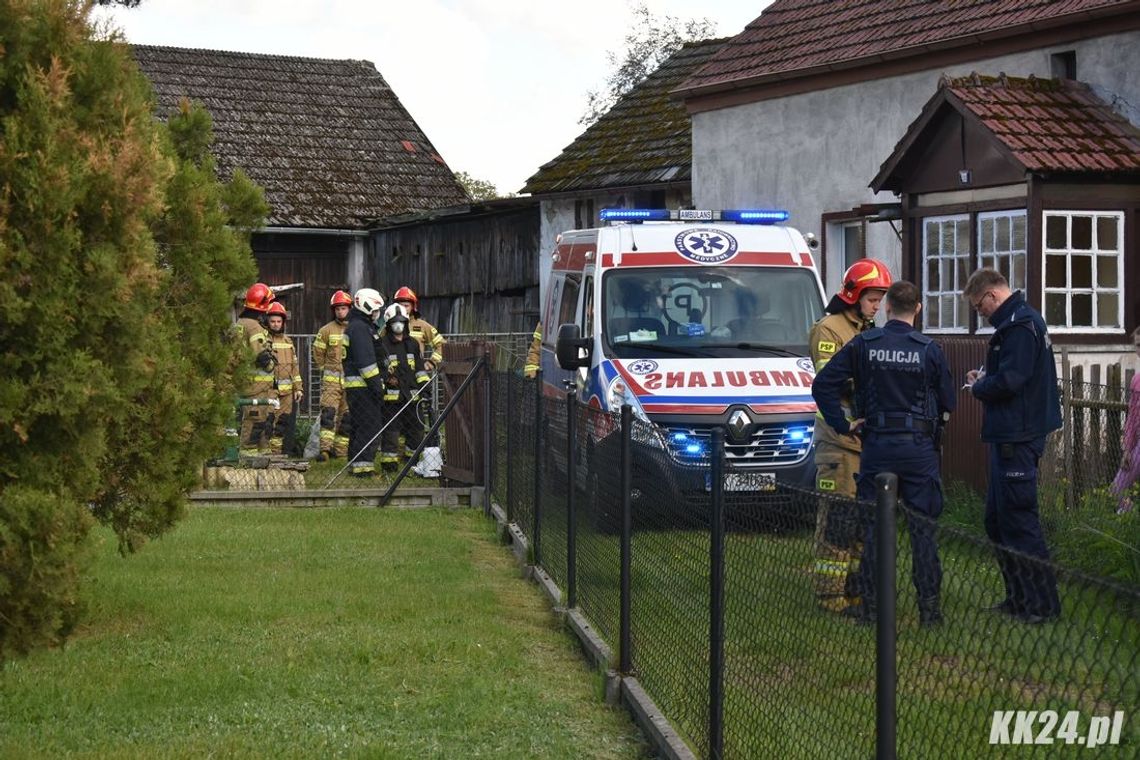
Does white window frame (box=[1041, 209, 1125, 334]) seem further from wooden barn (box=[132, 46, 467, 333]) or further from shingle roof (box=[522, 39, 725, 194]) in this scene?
wooden barn (box=[132, 46, 467, 333])

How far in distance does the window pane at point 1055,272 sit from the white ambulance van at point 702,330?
2.68 meters

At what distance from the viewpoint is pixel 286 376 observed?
2058 centimetres

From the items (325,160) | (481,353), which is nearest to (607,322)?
(481,353)

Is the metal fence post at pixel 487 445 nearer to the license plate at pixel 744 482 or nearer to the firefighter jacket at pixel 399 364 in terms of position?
the firefighter jacket at pixel 399 364

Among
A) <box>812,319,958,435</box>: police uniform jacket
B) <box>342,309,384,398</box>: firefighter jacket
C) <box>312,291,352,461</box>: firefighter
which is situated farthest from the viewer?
<box>312,291,352,461</box>: firefighter

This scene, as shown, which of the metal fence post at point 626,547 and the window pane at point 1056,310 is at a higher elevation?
the window pane at point 1056,310

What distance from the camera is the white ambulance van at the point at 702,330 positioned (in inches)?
511

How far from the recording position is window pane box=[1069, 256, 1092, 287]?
15.8m

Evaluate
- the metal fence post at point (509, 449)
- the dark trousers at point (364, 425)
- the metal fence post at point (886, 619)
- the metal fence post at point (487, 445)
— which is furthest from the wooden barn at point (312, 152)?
the metal fence post at point (886, 619)

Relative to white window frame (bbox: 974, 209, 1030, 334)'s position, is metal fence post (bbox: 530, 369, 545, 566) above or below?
below

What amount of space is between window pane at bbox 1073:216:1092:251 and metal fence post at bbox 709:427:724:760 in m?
10.8

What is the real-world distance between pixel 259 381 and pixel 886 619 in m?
16.2

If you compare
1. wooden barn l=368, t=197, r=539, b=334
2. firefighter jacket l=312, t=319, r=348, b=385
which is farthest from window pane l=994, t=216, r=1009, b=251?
wooden barn l=368, t=197, r=539, b=334

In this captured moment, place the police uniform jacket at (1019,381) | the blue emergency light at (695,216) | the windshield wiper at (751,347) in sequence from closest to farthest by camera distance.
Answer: the police uniform jacket at (1019,381)
the windshield wiper at (751,347)
the blue emergency light at (695,216)
